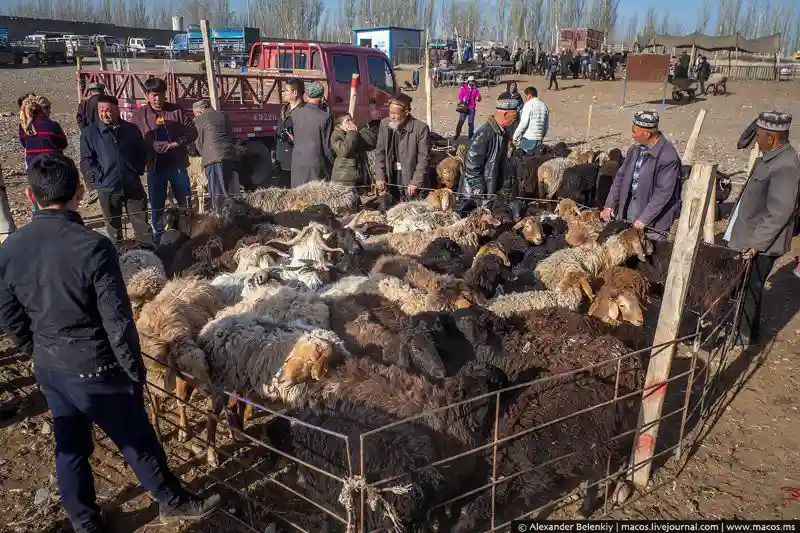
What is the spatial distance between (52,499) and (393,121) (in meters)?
5.28

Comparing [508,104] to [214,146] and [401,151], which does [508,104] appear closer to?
[401,151]

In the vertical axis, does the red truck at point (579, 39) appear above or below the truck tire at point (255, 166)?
above

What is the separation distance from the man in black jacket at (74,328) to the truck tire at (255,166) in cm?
692

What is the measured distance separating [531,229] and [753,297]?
2263 mm

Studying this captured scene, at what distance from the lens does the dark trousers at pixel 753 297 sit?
5.43 meters

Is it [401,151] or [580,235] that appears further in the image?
[401,151]

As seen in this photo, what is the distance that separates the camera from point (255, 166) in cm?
1034

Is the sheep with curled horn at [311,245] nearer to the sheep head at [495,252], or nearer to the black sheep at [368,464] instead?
the sheep head at [495,252]

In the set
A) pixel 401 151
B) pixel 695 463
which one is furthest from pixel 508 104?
pixel 695 463

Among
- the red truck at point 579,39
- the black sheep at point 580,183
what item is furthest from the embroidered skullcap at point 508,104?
the red truck at point 579,39

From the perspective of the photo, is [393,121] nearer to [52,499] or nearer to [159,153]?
[159,153]

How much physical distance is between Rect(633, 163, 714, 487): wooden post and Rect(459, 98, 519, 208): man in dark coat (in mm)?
3162

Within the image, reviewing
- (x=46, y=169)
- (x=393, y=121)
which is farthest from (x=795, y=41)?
(x=46, y=169)

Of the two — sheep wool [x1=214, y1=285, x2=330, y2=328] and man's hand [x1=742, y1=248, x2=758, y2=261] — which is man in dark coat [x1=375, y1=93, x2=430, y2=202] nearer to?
sheep wool [x1=214, y1=285, x2=330, y2=328]
